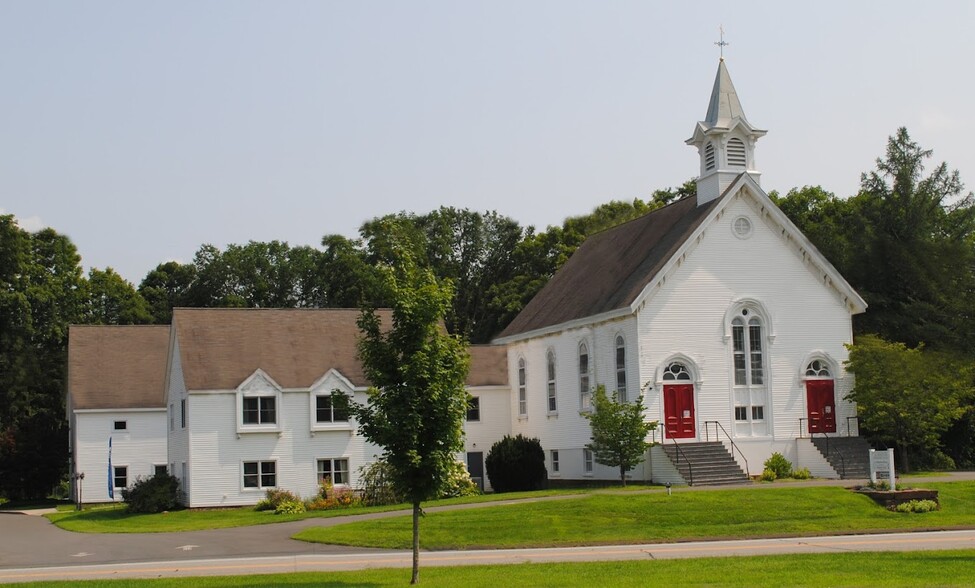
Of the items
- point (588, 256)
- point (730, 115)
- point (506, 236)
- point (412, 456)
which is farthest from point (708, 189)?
point (506, 236)

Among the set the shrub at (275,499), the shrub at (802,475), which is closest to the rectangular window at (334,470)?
the shrub at (275,499)

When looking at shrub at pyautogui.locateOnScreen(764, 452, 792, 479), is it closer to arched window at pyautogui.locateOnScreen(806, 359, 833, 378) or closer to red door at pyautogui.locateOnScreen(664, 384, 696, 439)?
red door at pyautogui.locateOnScreen(664, 384, 696, 439)

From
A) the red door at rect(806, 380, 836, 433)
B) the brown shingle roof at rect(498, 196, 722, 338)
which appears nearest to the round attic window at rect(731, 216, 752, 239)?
the brown shingle roof at rect(498, 196, 722, 338)

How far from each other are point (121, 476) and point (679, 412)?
28960 mm

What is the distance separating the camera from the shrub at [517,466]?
47219 millimetres

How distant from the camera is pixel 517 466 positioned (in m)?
47.2

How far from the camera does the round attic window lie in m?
43.7

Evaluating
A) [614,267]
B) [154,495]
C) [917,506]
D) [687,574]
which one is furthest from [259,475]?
[687,574]

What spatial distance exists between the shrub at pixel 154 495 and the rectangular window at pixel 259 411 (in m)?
3.86

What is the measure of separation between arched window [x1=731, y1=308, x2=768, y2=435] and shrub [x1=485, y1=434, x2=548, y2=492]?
877cm

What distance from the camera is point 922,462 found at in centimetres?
4566

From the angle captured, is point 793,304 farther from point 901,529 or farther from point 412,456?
point 412,456

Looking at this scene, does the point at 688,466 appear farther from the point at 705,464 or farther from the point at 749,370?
the point at 749,370

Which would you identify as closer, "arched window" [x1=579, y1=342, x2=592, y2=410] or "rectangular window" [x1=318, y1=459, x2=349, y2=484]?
"arched window" [x1=579, y1=342, x2=592, y2=410]
